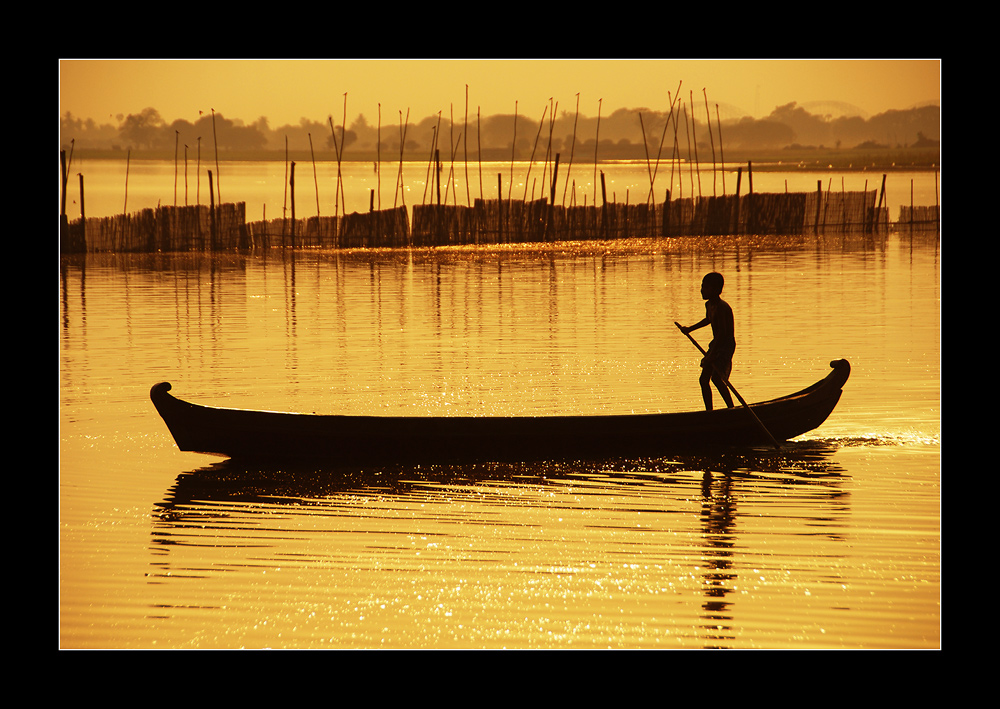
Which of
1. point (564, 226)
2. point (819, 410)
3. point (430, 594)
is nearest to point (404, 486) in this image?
point (430, 594)

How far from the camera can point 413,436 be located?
689 centimetres

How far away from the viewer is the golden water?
4.64 metres

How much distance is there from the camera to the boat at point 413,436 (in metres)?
6.88

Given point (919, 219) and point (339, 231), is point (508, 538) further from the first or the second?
point (919, 219)

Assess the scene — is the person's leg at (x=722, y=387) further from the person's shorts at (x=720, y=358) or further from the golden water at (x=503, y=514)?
the golden water at (x=503, y=514)

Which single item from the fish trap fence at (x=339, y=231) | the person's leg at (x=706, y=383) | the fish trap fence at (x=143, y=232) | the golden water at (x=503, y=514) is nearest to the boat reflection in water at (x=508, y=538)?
the golden water at (x=503, y=514)

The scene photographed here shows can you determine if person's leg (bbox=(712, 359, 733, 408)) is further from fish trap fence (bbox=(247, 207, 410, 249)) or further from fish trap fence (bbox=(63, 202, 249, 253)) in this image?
fish trap fence (bbox=(247, 207, 410, 249))

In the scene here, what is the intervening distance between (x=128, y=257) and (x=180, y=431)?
64.7 feet

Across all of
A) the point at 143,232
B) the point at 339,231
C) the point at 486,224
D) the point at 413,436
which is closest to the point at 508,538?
the point at 413,436

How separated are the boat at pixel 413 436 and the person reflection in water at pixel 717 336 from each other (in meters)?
0.61

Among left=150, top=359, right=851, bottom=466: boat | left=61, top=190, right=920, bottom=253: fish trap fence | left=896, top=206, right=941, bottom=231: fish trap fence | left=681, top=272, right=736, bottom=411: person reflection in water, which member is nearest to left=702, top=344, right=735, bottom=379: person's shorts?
left=681, top=272, right=736, bottom=411: person reflection in water

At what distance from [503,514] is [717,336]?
235 centimetres

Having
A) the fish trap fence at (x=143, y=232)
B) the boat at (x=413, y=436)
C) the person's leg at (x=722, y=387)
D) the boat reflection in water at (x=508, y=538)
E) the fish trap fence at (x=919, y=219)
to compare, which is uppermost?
the fish trap fence at (x=919, y=219)

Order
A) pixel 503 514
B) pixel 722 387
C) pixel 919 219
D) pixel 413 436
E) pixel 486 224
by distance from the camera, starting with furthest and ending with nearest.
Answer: pixel 919 219 → pixel 486 224 → pixel 722 387 → pixel 413 436 → pixel 503 514
